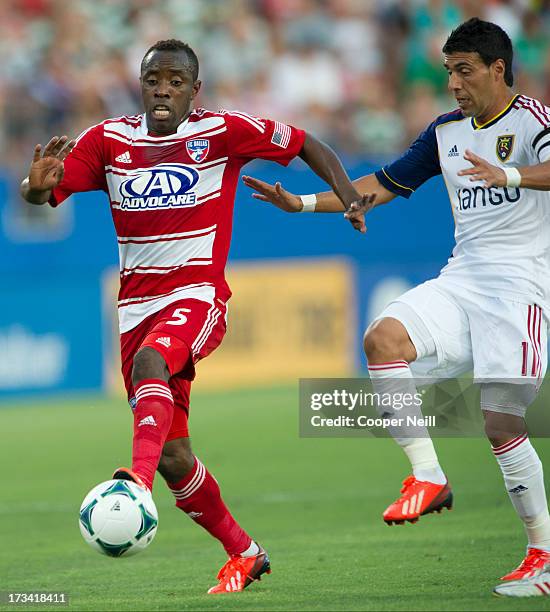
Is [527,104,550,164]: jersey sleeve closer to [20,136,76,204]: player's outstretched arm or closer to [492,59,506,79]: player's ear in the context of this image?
[492,59,506,79]: player's ear

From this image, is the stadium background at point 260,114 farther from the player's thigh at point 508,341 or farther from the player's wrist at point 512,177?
the player's wrist at point 512,177

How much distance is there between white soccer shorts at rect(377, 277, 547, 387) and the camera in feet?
20.9

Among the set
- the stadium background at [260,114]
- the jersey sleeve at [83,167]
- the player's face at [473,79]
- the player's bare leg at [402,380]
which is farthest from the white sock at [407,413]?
the stadium background at [260,114]

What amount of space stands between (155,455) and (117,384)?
9.68 m

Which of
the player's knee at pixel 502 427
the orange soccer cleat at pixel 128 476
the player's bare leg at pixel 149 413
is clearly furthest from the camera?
the player's knee at pixel 502 427

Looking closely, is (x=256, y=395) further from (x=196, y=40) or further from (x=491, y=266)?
(x=491, y=266)

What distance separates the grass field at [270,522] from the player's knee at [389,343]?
1.08 m

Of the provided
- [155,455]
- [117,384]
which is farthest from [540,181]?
[117,384]

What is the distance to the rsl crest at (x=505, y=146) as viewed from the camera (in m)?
6.47

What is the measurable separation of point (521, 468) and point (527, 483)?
0.07 metres

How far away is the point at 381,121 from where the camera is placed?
58.4 ft

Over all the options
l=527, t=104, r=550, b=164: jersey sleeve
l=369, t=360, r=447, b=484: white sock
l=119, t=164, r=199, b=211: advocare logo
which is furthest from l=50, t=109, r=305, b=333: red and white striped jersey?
l=527, t=104, r=550, b=164: jersey sleeve

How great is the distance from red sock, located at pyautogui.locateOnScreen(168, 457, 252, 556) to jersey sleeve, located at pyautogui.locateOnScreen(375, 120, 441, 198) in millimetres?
1806

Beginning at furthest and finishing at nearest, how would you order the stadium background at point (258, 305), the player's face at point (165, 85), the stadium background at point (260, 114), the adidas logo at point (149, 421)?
the stadium background at point (260, 114) → the stadium background at point (258, 305) → the player's face at point (165, 85) → the adidas logo at point (149, 421)
